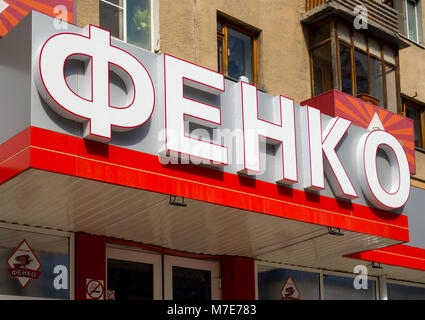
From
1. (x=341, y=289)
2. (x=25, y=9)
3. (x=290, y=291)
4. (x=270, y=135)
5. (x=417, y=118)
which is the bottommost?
(x=290, y=291)

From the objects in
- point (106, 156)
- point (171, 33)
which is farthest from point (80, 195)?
point (171, 33)

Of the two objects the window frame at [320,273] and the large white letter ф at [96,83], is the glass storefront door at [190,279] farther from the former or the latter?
the large white letter ф at [96,83]

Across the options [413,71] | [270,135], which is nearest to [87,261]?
[270,135]

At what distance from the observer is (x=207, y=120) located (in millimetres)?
11508

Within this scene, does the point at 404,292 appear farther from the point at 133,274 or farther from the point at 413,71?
the point at 133,274

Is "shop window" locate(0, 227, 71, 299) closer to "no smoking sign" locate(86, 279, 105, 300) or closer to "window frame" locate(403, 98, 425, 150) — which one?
"no smoking sign" locate(86, 279, 105, 300)

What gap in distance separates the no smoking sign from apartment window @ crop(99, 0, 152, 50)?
14.6ft

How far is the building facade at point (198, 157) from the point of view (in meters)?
10.2

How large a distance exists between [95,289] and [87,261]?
467mm

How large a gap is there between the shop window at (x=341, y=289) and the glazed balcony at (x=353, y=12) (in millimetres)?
5744

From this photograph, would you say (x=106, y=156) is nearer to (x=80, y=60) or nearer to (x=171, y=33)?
(x=80, y=60)

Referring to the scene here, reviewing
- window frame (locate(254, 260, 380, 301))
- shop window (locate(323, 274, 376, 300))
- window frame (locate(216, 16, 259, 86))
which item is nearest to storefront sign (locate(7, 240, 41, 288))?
window frame (locate(254, 260, 380, 301))
